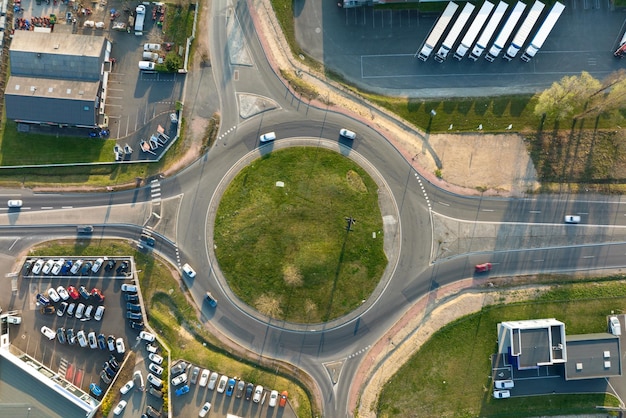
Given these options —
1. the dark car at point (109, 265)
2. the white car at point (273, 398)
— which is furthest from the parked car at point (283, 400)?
the dark car at point (109, 265)

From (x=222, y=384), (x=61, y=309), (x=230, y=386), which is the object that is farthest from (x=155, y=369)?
(x=61, y=309)

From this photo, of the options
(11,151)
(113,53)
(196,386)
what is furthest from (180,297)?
(113,53)

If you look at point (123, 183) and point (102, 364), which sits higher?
point (123, 183)

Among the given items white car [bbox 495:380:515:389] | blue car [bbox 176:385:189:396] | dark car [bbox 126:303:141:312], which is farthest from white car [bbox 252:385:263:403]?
white car [bbox 495:380:515:389]

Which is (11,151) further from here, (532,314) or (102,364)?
(532,314)

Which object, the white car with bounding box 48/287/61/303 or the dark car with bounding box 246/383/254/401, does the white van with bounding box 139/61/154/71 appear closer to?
the white car with bounding box 48/287/61/303

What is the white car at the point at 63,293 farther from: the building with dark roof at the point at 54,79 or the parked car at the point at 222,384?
the parked car at the point at 222,384
